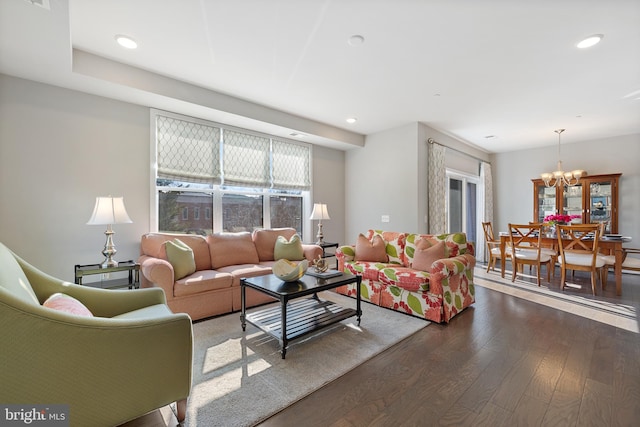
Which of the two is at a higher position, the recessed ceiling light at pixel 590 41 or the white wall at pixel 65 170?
the recessed ceiling light at pixel 590 41

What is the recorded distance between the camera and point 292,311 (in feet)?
9.97

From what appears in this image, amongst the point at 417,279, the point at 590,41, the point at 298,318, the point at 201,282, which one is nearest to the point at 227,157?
the point at 201,282

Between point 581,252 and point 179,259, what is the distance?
18.6 ft

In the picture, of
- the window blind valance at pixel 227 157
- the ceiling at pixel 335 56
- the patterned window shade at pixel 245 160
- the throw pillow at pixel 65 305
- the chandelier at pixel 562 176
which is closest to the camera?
the throw pillow at pixel 65 305

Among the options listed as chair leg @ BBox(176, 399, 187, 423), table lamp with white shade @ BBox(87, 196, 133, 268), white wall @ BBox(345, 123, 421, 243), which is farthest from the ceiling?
chair leg @ BBox(176, 399, 187, 423)

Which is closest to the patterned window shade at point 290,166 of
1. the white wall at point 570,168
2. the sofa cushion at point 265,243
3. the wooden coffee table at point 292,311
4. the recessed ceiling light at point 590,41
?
the sofa cushion at point 265,243

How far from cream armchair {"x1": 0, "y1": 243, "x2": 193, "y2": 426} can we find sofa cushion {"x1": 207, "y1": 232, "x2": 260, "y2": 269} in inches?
81.0

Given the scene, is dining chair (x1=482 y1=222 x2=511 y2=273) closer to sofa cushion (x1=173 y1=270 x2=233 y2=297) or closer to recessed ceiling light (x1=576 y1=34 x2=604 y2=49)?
recessed ceiling light (x1=576 y1=34 x2=604 y2=49)

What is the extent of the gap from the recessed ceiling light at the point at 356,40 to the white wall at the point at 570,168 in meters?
6.27

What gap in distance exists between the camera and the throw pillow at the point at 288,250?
414 cm

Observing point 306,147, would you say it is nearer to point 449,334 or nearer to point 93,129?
point 93,129

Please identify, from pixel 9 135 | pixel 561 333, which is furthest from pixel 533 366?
pixel 9 135

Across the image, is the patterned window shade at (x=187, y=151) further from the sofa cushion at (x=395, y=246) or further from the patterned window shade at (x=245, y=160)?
the sofa cushion at (x=395, y=246)

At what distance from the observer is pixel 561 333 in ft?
9.08
